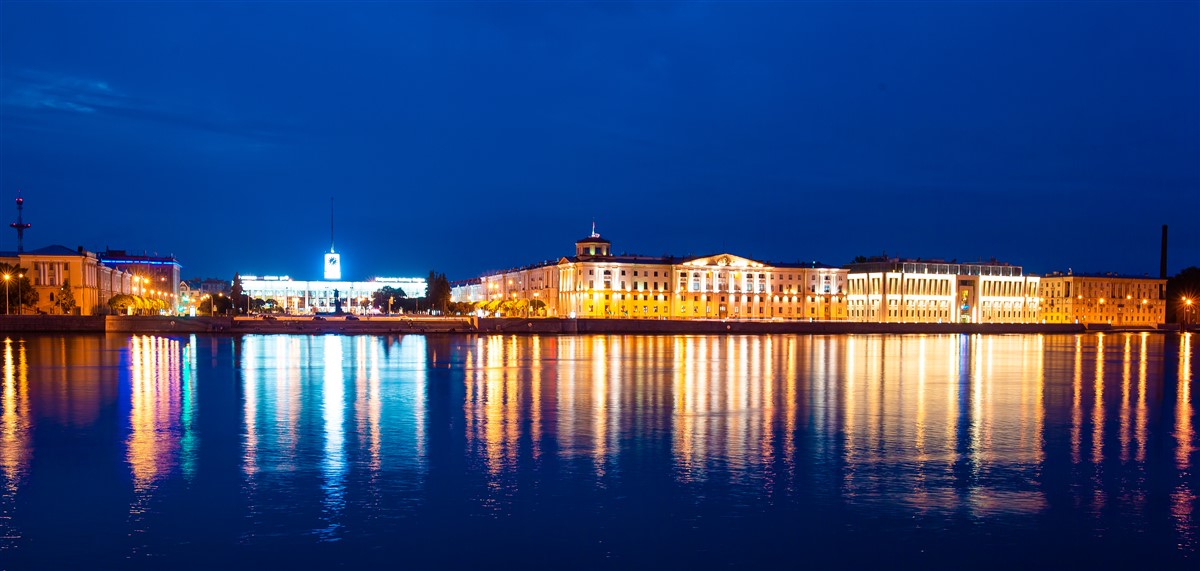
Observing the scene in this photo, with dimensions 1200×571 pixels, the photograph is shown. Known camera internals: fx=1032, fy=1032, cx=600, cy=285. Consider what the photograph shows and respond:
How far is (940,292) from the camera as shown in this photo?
114938mm

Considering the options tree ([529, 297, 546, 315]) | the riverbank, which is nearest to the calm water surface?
the riverbank

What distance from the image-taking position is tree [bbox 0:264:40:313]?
234ft

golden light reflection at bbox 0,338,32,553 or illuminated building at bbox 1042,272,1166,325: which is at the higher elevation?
golden light reflection at bbox 0,338,32,553

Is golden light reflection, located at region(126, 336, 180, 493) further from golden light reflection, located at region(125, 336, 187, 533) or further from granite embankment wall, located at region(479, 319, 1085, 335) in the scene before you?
granite embankment wall, located at region(479, 319, 1085, 335)

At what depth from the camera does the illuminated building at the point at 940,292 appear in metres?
113

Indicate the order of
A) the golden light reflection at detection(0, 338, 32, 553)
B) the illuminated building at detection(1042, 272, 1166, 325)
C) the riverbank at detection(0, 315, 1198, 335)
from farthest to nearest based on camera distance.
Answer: the illuminated building at detection(1042, 272, 1166, 325) → the riverbank at detection(0, 315, 1198, 335) → the golden light reflection at detection(0, 338, 32, 553)

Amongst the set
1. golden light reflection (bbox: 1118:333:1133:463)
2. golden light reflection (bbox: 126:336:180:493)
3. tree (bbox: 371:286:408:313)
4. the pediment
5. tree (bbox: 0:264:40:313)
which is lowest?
tree (bbox: 371:286:408:313)

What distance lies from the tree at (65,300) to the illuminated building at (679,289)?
3914 cm

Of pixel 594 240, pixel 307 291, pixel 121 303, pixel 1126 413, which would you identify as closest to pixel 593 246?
pixel 594 240

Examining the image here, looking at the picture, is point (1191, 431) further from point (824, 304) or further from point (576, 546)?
point (824, 304)

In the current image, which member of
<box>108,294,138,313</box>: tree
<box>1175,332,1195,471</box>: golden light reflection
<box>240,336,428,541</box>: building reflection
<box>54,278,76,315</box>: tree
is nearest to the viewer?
<box>240,336,428,541</box>: building reflection

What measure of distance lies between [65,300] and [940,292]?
8658 cm

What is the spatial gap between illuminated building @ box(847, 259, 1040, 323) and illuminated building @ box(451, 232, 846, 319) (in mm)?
3167

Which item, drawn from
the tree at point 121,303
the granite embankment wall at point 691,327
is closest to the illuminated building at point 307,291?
the tree at point 121,303
